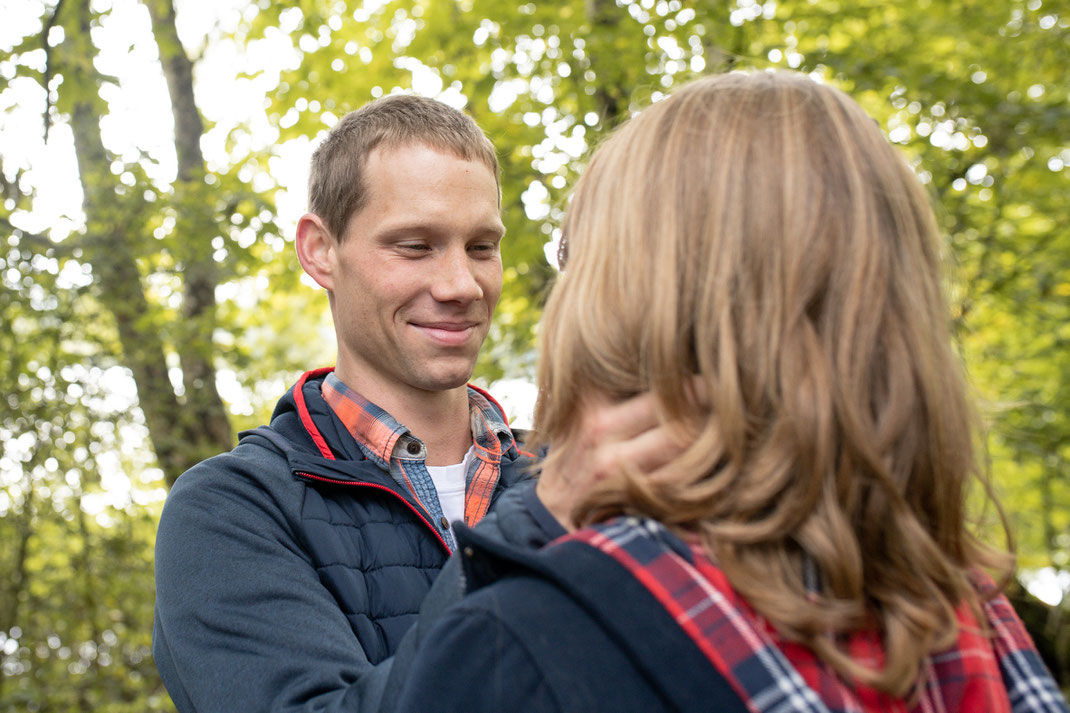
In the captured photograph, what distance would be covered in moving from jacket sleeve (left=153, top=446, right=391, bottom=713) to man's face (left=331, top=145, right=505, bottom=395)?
0.50 m

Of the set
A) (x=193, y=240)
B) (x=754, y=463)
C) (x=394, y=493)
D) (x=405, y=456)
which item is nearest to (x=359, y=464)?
(x=394, y=493)

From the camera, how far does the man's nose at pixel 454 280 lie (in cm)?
213

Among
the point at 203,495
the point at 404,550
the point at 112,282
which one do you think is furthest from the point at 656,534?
the point at 112,282

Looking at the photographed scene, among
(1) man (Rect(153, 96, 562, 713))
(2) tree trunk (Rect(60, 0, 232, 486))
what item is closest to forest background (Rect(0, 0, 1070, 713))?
(2) tree trunk (Rect(60, 0, 232, 486))

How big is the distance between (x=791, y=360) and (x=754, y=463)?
13 cm

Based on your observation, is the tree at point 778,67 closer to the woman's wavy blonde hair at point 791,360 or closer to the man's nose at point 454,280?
the man's nose at point 454,280

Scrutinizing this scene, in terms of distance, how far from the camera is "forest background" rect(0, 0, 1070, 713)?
15.8 feet

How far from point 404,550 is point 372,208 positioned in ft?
2.76

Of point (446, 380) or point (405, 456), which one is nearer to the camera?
point (405, 456)

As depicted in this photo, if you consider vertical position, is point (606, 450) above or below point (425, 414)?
above

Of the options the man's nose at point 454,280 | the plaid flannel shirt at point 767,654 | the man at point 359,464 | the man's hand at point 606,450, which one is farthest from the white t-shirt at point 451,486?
the plaid flannel shirt at point 767,654

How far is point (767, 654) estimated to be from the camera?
90 centimetres

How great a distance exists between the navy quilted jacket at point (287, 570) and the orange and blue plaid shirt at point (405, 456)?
0.16ft

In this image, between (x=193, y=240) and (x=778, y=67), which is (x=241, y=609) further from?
(x=778, y=67)
